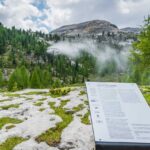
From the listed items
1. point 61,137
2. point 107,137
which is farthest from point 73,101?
point 107,137

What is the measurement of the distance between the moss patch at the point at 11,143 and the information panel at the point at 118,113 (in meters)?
7.78

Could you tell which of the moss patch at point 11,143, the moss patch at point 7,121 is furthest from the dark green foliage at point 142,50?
the moss patch at point 11,143

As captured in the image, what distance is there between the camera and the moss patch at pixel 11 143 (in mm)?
18297

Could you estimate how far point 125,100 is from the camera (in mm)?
12461

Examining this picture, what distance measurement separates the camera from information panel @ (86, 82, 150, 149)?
10109 mm

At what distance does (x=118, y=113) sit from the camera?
11406 millimetres

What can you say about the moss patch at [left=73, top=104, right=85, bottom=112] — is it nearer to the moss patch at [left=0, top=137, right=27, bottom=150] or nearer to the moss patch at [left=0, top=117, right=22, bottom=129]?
the moss patch at [left=0, top=117, right=22, bottom=129]

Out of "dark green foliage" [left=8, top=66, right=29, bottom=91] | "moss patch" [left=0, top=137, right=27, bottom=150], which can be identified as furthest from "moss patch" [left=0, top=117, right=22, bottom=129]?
"dark green foliage" [left=8, top=66, right=29, bottom=91]

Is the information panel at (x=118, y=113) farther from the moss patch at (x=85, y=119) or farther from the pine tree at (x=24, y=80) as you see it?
the pine tree at (x=24, y=80)

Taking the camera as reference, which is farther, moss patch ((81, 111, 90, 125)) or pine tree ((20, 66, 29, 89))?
pine tree ((20, 66, 29, 89))

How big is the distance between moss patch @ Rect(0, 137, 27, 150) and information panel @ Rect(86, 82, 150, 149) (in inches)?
306

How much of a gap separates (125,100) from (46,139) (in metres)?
8.57

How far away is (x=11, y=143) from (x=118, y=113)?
9.86 m

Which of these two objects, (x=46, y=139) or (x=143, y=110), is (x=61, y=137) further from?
(x=143, y=110)
